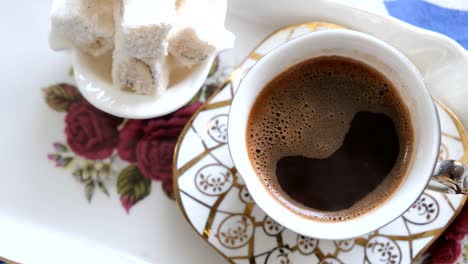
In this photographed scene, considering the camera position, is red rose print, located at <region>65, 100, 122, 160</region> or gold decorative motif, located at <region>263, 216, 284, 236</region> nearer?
gold decorative motif, located at <region>263, 216, 284, 236</region>

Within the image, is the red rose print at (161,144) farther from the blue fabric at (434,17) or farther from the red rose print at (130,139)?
the blue fabric at (434,17)

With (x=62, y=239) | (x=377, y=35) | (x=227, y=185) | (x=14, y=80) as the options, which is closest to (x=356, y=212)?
(x=227, y=185)

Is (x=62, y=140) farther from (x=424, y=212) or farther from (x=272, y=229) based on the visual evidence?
(x=424, y=212)

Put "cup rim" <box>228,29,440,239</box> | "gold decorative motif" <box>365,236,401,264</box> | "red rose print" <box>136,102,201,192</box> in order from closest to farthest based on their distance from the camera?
"cup rim" <box>228,29,440,239</box>, "gold decorative motif" <box>365,236,401,264</box>, "red rose print" <box>136,102,201,192</box>

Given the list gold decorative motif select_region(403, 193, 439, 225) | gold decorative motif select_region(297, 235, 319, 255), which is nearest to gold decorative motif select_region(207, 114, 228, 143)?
gold decorative motif select_region(297, 235, 319, 255)

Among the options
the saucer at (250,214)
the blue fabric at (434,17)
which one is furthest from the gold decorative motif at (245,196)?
the blue fabric at (434,17)

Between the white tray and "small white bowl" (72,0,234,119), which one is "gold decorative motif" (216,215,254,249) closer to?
the white tray
